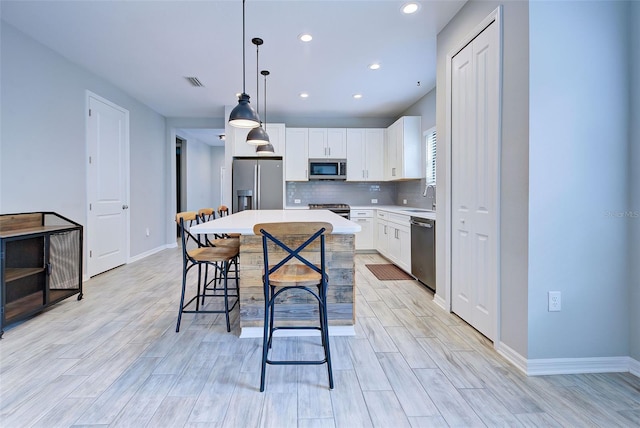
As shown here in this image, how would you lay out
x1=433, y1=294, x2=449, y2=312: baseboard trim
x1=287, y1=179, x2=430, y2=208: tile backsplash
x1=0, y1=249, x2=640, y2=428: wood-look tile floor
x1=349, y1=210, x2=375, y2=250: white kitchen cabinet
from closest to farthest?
x1=0, y1=249, x2=640, y2=428: wood-look tile floor, x1=433, y1=294, x2=449, y2=312: baseboard trim, x1=349, y1=210, x2=375, y2=250: white kitchen cabinet, x1=287, y1=179, x2=430, y2=208: tile backsplash

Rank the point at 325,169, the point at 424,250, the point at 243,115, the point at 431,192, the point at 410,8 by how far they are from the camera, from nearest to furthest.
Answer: the point at 243,115 → the point at 410,8 → the point at 424,250 → the point at 431,192 → the point at 325,169

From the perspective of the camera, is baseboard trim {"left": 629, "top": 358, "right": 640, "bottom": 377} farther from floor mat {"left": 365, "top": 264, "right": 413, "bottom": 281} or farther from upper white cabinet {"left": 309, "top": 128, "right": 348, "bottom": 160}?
upper white cabinet {"left": 309, "top": 128, "right": 348, "bottom": 160}

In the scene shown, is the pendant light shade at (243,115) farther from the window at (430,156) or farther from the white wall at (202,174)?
the white wall at (202,174)

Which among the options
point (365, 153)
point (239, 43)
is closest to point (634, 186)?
point (239, 43)

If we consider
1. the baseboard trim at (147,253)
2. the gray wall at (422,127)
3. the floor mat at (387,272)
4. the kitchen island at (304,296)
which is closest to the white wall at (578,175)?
the kitchen island at (304,296)

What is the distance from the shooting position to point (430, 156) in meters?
4.63

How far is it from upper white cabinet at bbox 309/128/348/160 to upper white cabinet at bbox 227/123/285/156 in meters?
0.55

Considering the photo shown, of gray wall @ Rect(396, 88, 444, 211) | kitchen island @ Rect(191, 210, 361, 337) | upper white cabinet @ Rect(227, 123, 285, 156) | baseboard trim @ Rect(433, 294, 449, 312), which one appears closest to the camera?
kitchen island @ Rect(191, 210, 361, 337)

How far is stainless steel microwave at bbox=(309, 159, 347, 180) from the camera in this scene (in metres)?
5.57

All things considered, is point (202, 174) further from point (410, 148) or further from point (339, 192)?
point (410, 148)

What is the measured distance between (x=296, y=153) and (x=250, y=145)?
853 mm

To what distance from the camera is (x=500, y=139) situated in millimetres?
1997

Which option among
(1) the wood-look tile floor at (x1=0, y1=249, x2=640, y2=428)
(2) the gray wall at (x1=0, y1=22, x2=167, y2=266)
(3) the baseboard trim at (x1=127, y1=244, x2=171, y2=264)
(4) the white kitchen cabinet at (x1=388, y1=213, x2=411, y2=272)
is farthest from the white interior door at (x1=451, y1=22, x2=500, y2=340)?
(3) the baseboard trim at (x1=127, y1=244, x2=171, y2=264)

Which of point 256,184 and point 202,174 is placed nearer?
point 256,184
